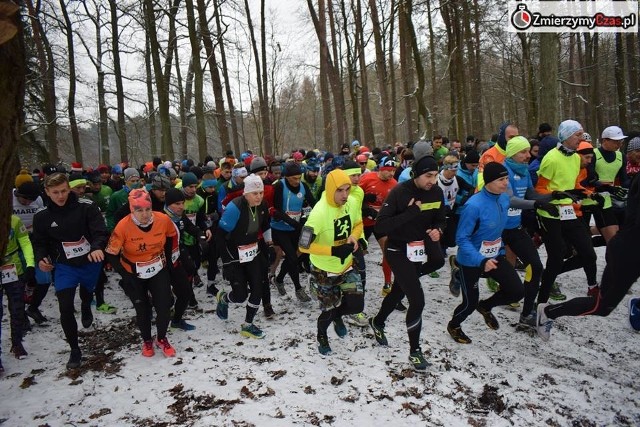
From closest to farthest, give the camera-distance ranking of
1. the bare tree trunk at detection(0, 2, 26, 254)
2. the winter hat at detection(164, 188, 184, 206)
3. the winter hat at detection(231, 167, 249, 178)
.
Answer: the bare tree trunk at detection(0, 2, 26, 254), the winter hat at detection(164, 188, 184, 206), the winter hat at detection(231, 167, 249, 178)

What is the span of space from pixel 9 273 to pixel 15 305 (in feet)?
1.35

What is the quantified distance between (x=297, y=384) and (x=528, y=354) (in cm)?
259

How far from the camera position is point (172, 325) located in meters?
5.50

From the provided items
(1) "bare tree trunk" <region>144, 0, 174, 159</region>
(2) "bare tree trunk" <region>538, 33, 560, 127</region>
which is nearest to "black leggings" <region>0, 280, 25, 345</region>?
(2) "bare tree trunk" <region>538, 33, 560, 127</region>

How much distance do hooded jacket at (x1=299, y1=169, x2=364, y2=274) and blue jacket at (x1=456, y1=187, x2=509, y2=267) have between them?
1.18m

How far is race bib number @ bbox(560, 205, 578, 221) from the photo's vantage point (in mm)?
5004

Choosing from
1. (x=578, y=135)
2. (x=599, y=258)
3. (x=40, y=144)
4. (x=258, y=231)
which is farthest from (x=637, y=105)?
(x=40, y=144)

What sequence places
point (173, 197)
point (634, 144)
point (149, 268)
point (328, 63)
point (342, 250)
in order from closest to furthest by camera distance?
point (342, 250) → point (149, 268) → point (173, 197) → point (634, 144) → point (328, 63)

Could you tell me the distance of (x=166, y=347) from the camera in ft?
15.6

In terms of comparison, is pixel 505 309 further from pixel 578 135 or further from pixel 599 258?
pixel 599 258

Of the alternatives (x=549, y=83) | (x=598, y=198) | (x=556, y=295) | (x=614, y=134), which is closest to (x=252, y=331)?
(x=556, y=295)

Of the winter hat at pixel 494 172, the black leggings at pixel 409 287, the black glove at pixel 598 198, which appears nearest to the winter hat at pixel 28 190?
the black leggings at pixel 409 287

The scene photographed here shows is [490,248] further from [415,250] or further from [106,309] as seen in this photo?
[106,309]

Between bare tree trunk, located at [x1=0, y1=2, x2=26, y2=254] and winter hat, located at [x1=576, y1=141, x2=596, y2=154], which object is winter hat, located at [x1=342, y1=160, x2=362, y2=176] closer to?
winter hat, located at [x1=576, y1=141, x2=596, y2=154]
